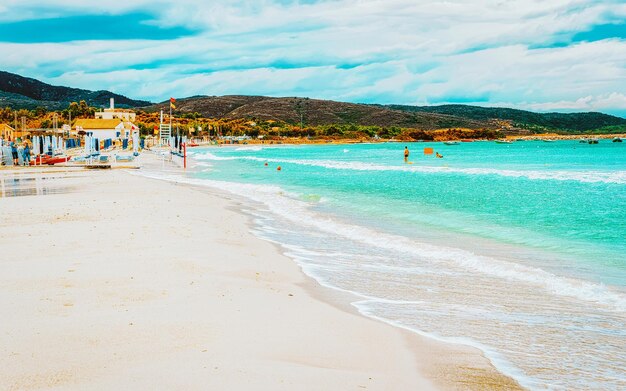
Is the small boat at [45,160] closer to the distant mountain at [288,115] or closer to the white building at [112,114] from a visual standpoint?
the white building at [112,114]

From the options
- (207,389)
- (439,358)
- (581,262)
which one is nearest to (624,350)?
(439,358)

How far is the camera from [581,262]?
10.1 m

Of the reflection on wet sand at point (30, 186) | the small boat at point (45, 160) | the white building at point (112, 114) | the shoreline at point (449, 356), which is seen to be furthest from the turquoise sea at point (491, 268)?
the white building at point (112, 114)

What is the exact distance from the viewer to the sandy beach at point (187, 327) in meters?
4.20

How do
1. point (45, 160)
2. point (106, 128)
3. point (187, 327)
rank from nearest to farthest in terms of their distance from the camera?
point (187, 327) < point (45, 160) < point (106, 128)

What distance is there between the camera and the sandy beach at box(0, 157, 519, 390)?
4.20m

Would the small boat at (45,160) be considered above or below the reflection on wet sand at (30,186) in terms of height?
above

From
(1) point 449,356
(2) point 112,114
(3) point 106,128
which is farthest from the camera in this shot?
(2) point 112,114

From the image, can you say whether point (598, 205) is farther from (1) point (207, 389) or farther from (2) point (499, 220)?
(1) point (207, 389)

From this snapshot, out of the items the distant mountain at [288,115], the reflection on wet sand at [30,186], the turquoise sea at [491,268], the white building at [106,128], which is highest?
the distant mountain at [288,115]

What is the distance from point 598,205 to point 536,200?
2519mm

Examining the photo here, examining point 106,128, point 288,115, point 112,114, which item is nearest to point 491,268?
point 106,128

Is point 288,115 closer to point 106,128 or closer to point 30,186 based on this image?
point 106,128

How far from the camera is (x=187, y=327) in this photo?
5.29 metres
